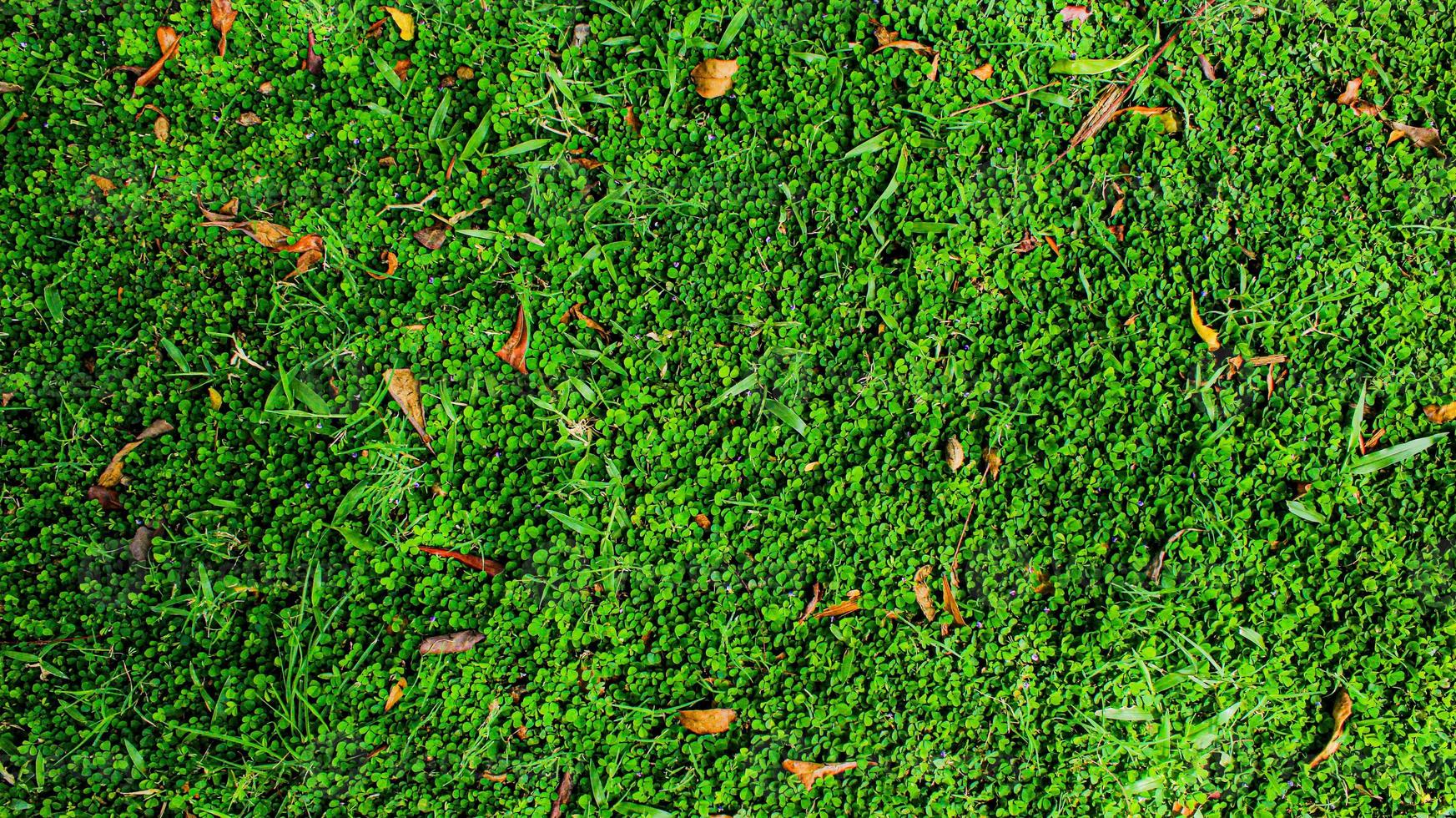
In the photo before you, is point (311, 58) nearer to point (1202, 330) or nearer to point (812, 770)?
point (812, 770)

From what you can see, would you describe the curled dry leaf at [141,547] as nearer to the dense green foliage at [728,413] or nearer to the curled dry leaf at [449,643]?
the dense green foliage at [728,413]

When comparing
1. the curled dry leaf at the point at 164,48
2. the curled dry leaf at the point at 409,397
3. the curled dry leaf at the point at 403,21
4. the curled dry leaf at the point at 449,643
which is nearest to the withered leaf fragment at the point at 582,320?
the curled dry leaf at the point at 409,397

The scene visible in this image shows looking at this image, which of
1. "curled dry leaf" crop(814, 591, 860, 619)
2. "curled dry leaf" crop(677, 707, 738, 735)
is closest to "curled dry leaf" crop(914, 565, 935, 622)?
"curled dry leaf" crop(814, 591, 860, 619)

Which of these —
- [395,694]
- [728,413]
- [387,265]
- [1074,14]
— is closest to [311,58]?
[387,265]

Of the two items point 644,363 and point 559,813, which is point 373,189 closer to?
point 644,363

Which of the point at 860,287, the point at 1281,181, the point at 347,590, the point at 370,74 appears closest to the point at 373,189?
the point at 370,74
